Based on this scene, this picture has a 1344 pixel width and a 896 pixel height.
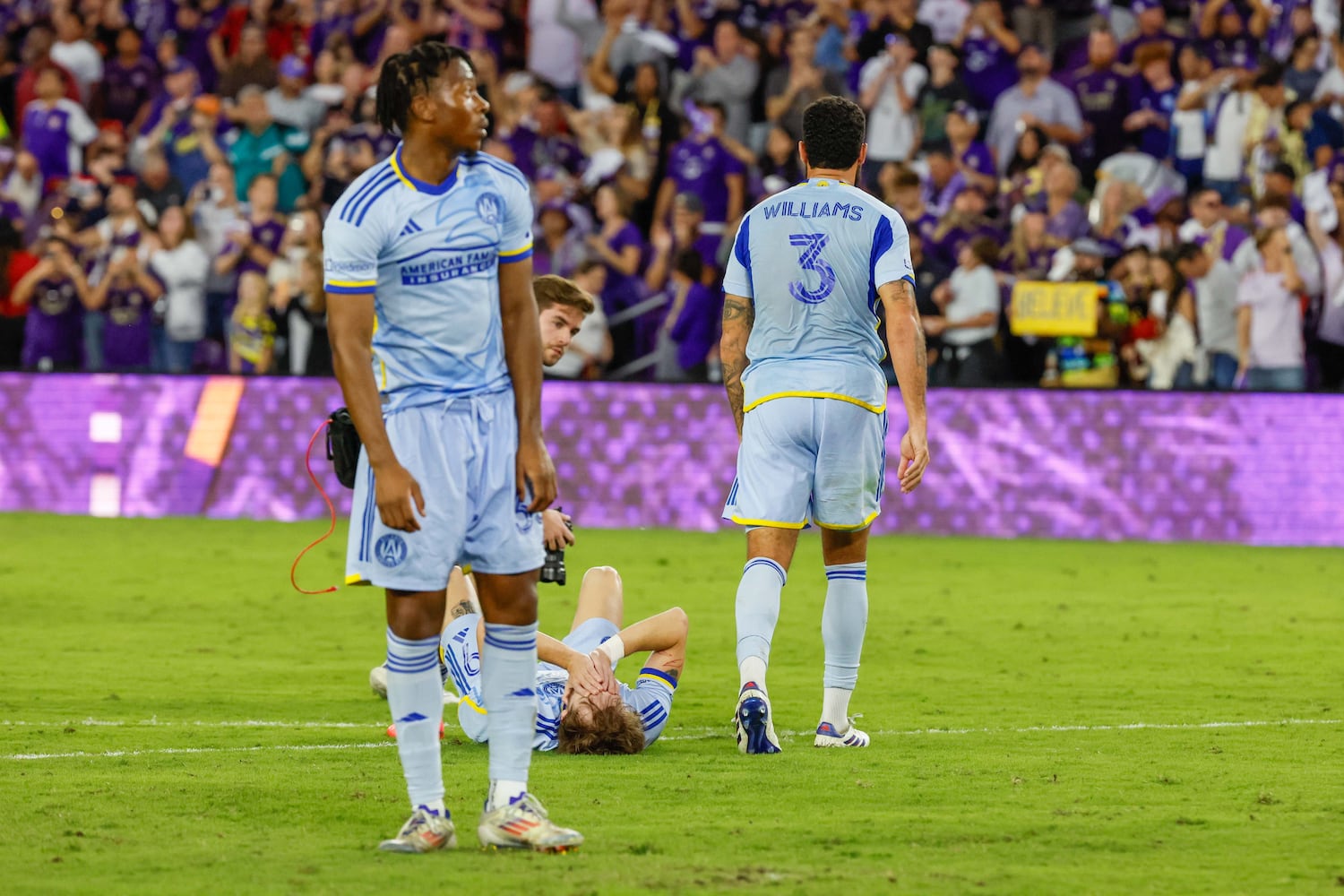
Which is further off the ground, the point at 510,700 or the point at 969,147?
the point at 969,147

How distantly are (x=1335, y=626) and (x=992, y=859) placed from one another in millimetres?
7450

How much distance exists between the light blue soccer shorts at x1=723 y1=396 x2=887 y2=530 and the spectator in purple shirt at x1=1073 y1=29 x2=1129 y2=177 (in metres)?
13.0

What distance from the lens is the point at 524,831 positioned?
220 inches

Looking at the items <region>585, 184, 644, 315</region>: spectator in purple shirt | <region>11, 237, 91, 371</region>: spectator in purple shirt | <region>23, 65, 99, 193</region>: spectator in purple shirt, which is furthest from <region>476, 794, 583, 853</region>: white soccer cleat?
<region>23, 65, 99, 193</region>: spectator in purple shirt

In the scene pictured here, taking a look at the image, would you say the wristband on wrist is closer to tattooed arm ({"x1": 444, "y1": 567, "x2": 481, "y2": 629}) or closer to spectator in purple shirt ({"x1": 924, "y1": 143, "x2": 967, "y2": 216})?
tattooed arm ({"x1": 444, "y1": 567, "x2": 481, "y2": 629})

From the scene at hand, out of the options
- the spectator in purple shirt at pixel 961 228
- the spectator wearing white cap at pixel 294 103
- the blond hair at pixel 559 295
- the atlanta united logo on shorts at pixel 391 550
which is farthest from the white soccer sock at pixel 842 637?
the spectator wearing white cap at pixel 294 103

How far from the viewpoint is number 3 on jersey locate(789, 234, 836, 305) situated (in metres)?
7.65

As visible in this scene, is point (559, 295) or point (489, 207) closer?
point (489, 207)

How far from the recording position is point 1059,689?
9.62m

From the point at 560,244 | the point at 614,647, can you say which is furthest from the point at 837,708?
the point at 560,244

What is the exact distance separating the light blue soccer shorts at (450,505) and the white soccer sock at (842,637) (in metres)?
2.35

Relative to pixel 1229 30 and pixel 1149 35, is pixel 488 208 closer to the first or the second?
pixel 1149 35

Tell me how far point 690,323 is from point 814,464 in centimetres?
1089

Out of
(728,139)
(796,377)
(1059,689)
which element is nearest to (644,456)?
(728,139)
